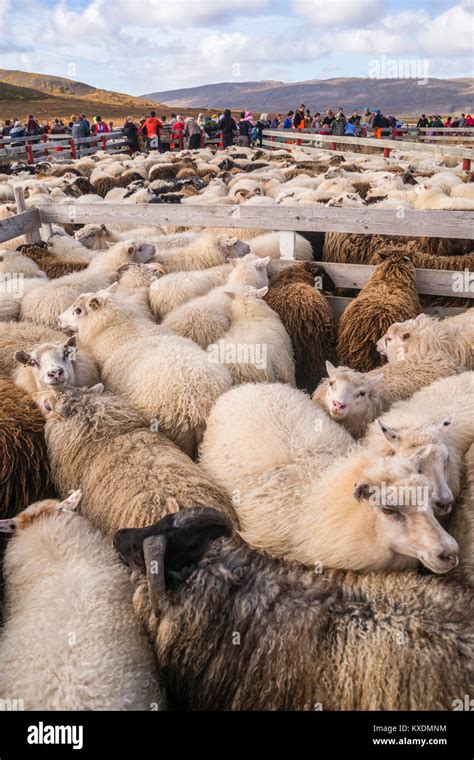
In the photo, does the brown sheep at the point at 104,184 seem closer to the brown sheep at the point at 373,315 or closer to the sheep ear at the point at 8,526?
the brown sheep at the point at 373,315

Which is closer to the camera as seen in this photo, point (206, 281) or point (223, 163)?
point (206, 281)

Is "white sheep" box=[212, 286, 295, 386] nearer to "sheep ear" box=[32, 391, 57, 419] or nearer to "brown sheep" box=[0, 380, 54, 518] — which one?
"sheep ear" box=[32, 391, 57, 419]

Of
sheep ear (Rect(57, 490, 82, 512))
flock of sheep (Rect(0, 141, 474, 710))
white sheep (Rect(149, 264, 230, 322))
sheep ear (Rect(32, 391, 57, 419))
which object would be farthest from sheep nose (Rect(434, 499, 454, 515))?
white sheep (Rect(149, 264, 230, 322))

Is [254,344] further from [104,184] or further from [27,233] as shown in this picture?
[104,184]

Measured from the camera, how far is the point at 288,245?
670cm

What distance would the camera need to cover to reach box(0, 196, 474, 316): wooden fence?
5.67 m

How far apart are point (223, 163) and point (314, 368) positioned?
13.2 metres

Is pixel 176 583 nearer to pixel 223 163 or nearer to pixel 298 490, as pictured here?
pixel 298 490

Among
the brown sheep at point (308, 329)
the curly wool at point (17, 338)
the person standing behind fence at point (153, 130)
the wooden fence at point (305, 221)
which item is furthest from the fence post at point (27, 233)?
the person standing behind fence at point (153, 130)

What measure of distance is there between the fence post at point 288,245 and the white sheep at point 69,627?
459 centimetres

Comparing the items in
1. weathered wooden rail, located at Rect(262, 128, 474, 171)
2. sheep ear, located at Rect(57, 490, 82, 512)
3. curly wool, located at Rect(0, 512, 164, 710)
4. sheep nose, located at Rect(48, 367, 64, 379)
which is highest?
weathered wooden rail, located at Rect(262, 128, 474, 171)

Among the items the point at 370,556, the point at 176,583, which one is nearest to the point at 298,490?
the point at 370,556

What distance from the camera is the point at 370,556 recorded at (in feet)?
8.50

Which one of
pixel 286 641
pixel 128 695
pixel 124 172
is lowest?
pixel 128 695
